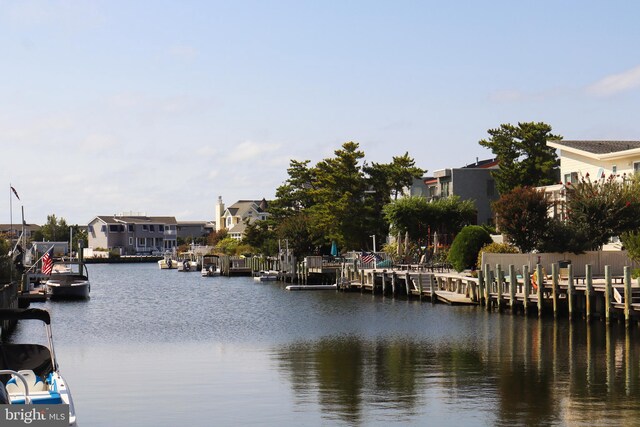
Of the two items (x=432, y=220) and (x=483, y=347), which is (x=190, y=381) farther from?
(x=432, y=220)

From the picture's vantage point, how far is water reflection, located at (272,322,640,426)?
88.9 ft

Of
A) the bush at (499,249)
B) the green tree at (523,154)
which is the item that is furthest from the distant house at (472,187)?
the bush at (499,249)

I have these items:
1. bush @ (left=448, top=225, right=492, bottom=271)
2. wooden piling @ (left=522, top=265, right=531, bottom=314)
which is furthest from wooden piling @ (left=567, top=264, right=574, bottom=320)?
→ bush @ (left=448, top=225, right=492, bottom=271)

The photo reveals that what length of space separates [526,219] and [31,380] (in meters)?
41.7

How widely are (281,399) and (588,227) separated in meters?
36.3

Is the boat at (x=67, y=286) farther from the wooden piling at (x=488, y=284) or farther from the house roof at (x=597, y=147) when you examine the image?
the house roof at (x=597, y=147)

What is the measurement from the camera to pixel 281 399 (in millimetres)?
29422

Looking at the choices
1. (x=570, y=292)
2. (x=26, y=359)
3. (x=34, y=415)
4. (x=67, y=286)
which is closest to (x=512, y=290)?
(x=570, y=292)

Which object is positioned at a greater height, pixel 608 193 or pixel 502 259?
pixel 608 193

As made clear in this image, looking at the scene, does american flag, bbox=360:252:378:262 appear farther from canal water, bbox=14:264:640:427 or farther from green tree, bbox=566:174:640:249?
green tree, bbox=566:174:640:249

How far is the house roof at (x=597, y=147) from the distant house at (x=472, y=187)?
17257mm

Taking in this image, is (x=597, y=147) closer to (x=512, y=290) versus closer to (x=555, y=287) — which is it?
(x=512, y=290)

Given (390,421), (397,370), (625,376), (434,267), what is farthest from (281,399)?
(434,267)

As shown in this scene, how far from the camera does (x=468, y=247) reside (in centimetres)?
6794
